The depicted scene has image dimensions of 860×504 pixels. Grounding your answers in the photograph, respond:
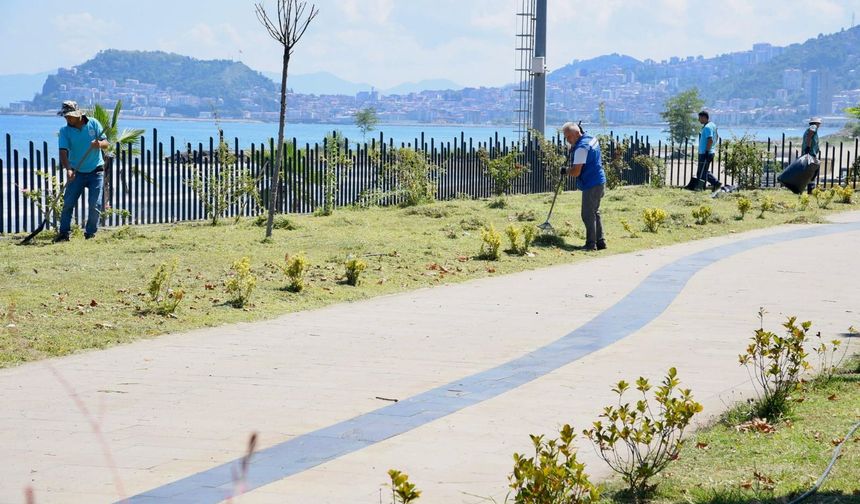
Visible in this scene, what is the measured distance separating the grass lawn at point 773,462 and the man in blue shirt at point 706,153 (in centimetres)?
1875

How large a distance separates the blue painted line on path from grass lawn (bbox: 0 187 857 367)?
1.27 metres

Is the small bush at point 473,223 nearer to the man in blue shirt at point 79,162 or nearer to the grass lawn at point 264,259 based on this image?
the grass lawn at point 264,259

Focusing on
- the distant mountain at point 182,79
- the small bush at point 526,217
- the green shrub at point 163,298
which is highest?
the distant mountain at point 182,79

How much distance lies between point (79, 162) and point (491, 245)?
5.85m

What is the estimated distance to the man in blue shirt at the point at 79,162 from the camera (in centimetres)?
1609

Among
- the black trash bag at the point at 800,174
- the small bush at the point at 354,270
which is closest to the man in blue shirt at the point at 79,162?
the small bush at the point at 354,270

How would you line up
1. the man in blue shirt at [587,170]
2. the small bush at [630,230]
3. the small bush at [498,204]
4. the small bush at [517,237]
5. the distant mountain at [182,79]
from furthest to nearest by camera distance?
the distant mountain at [182,79]
the small bush at [498,204]
the small bush at [630,230]
the man in blue shirt at [587,170]
the small bush at [517,237]

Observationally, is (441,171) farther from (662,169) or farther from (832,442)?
(832,442)

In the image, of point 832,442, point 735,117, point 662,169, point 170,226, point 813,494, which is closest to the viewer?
point 813,494

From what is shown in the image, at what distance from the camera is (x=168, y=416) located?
6.96m

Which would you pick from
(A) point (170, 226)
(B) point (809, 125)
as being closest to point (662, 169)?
(B) point (809, 125)

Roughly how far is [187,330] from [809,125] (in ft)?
60.5

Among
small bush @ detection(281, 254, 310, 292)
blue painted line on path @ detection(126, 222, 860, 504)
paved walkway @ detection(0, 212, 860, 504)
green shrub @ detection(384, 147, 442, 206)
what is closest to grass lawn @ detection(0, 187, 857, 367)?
small bush @ detection(281, 254, 310, 292)

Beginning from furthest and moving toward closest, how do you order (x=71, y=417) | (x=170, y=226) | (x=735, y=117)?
(x=735, y=117) < (x=170, y=226) < (x=71, y=417)
